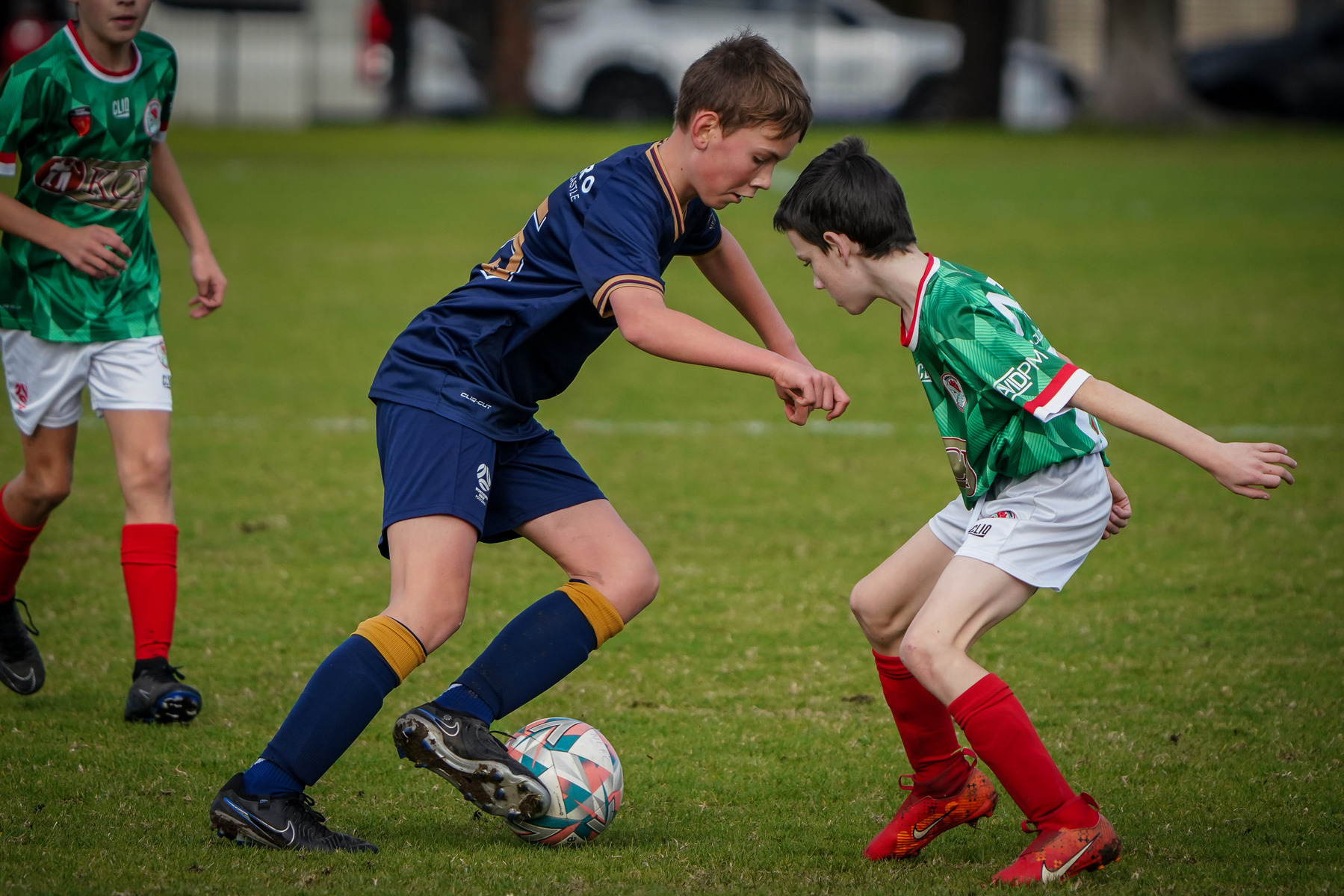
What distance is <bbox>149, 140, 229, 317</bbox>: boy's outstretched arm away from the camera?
4613 millimetres

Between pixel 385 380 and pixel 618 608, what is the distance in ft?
2.47

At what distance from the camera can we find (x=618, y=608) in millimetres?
3518

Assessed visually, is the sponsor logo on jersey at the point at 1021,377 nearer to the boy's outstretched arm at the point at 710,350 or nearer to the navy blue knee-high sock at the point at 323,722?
the boy's outstretched arm at the point at 710,350

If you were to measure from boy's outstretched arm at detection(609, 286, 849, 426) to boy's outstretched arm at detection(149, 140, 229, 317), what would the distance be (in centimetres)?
199

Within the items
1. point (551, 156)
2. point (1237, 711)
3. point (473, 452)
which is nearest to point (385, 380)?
point (473, 452)

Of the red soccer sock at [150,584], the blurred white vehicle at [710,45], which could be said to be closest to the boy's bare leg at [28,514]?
the red soccer sock at [150,584]

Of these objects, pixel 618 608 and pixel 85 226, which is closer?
pixel 618 608

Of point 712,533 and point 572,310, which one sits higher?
point 572,310

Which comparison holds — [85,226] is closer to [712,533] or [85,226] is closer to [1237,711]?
[712,533]

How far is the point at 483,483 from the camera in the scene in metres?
3.36

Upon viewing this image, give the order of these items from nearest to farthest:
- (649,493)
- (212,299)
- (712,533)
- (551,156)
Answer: (212,299) → (712,533) → (649,493) → (551,156)

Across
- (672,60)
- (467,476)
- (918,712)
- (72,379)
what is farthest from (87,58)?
(672,60)

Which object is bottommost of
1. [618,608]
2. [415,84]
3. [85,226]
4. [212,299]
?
[415,84]

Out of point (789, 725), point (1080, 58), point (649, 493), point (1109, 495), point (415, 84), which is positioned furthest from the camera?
point (1080, 58)
